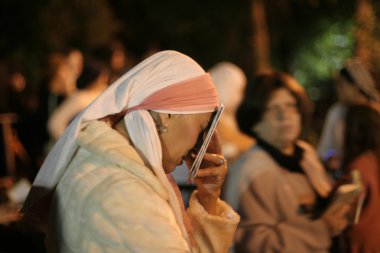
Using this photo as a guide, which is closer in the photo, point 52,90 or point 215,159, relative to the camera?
point 215,159

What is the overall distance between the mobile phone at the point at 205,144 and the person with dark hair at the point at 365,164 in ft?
7.74

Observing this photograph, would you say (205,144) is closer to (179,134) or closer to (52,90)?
(179,134)

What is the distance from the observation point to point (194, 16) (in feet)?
55.2

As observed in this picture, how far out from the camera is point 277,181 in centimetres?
429

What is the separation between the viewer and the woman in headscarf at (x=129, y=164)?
2.34 meters

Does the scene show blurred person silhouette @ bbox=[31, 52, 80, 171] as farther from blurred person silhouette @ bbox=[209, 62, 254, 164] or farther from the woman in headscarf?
the woman in headscarf

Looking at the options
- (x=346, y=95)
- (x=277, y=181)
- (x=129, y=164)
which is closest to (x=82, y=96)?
(x=346, y=95)

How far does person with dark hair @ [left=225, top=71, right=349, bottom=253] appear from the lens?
166 inches

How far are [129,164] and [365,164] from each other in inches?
119

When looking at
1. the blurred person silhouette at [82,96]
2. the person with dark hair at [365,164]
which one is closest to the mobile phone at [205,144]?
the person with dark hair at [365,164]

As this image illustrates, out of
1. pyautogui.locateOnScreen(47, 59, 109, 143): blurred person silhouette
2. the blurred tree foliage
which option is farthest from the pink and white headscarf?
the blurred tree foliage

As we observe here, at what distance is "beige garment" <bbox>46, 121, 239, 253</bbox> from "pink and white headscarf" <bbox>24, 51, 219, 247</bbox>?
44 mm

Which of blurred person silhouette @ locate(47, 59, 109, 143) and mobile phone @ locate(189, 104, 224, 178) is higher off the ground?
mobile phone @ locate(189, 104, 224, 178)

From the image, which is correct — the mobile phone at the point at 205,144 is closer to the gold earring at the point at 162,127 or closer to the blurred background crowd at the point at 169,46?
the gold earring at the point at 162,127
